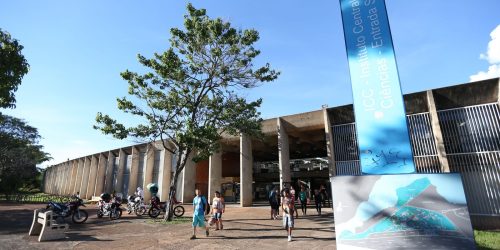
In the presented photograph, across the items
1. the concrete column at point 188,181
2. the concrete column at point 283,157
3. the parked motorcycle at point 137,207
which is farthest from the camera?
the concrete column at point 188,181

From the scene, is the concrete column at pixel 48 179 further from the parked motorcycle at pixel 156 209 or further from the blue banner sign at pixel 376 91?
the blue banner sign at pixel 376 91

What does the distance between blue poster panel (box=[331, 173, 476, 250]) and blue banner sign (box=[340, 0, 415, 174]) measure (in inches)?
67.5

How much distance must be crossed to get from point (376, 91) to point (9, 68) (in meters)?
16.7

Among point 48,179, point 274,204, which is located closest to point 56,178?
point 48,179

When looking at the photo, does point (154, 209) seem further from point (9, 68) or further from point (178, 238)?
point (9, 68)

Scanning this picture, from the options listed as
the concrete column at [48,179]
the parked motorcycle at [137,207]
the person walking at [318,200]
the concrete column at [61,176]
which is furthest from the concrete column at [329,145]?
the concrete column at [48,179]

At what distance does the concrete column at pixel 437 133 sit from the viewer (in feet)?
44.6

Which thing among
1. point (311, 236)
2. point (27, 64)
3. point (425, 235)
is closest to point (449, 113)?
point (311, 236)

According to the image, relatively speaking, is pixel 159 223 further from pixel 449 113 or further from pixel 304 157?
pixel 304 157

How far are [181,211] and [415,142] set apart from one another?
550 inches

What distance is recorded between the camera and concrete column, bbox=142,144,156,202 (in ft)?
101

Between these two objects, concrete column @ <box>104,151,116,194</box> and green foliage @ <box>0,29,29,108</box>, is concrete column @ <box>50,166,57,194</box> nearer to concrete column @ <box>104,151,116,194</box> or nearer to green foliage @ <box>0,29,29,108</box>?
concrete column @ <box>104,151,116,194</box>

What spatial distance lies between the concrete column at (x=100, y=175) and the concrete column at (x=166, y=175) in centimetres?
1495

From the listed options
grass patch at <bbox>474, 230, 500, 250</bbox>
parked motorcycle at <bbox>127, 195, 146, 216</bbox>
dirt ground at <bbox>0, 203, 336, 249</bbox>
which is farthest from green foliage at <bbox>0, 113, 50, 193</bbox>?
grass patch at <bbox>474, 230, 500, 250</bbox>
